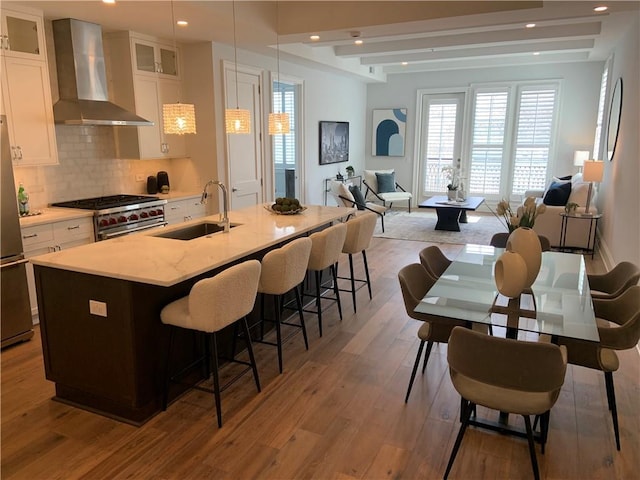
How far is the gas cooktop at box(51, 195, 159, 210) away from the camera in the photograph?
15.2 ft

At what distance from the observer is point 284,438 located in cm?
268

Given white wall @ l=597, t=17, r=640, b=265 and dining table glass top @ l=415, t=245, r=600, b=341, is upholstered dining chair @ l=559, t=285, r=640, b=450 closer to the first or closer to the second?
dining table glass top @ l=415, t=245, r=600, b=341

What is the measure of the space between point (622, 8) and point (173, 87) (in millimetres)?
4791

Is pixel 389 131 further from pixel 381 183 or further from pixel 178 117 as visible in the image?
pixel 178 117

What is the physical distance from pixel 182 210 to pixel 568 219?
17.3ft

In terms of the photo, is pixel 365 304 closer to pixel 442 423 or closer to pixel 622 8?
pixel 442 423

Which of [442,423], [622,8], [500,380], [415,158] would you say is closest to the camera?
[500,380]

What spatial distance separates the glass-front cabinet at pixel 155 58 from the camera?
521 centimetres

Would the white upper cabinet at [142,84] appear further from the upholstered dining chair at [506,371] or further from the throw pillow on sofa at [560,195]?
the throw pillow on sofa at [560,195]

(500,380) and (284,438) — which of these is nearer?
(500,380)

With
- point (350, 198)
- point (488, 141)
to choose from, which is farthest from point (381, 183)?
point (488, 141)

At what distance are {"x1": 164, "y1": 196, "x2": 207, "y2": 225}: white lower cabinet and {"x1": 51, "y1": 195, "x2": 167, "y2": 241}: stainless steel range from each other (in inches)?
4.1

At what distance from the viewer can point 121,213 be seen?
476cm

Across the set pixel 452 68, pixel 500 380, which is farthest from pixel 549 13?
pixel 452 68
